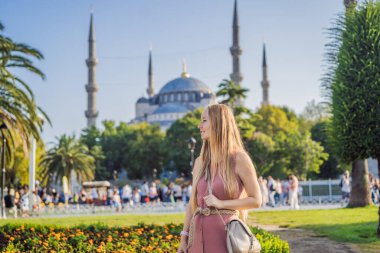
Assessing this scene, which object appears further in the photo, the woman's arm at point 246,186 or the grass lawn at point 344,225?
the grass lawn at point 344,225

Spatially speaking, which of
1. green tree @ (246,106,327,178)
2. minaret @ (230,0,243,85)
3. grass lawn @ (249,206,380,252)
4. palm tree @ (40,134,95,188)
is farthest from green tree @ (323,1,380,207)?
minaret @ (230,0,243,85)

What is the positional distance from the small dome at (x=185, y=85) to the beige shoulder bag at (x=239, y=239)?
4073 inches

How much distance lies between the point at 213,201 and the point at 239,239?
0.29m

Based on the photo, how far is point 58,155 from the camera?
40.9 m

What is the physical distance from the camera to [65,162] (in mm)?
40969

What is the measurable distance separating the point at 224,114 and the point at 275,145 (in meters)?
45.4

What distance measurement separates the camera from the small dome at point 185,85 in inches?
4222

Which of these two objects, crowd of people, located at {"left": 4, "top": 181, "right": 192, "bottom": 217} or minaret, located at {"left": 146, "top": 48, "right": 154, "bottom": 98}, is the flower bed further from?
minaret, located at {"left": 146, "top": 48, "right": 154, "bottom": 98}

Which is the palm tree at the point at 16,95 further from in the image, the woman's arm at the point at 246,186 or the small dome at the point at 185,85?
the small dome at the point at 185,85

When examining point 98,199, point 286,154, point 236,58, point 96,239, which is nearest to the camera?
point 96,239

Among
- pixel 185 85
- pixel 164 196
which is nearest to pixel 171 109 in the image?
pixel 185 85

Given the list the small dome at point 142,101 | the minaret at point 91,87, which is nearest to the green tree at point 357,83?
the minaret at point 91,87

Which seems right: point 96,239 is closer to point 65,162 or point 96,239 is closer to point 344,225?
point 344,225

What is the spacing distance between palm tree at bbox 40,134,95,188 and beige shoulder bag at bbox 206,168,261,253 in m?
38.0
